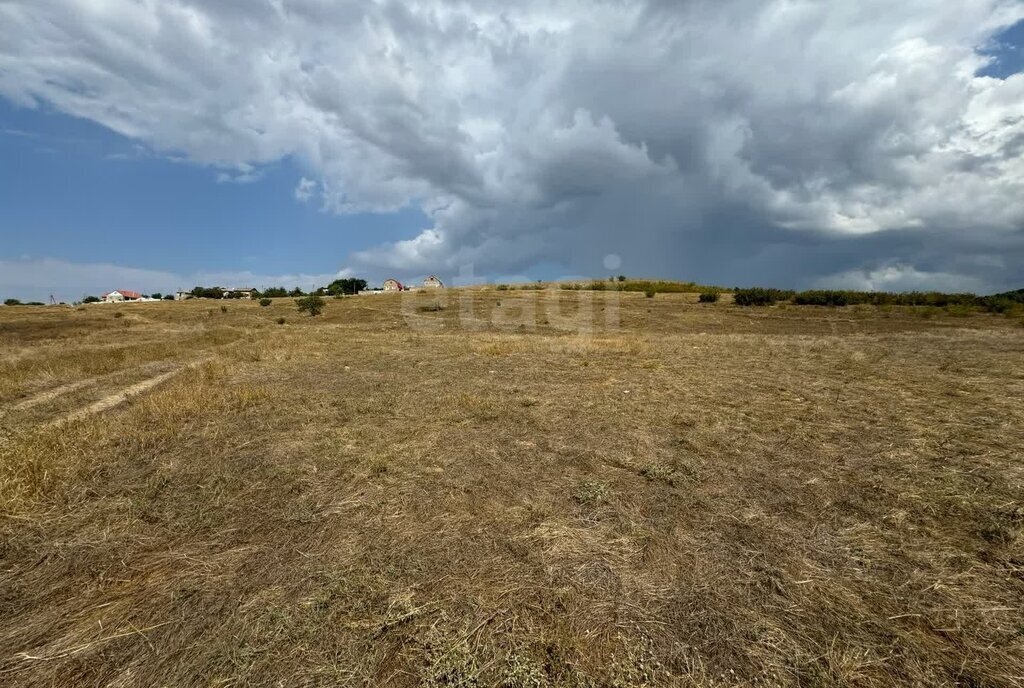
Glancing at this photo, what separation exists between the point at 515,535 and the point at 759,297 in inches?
1415

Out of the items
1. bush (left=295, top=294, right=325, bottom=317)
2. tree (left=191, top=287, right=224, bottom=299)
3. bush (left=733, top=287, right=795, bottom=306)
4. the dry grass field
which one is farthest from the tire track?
tree (left=191, top=287, right=224, bottom=299)

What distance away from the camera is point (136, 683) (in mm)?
2793

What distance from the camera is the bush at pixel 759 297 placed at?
34.2m

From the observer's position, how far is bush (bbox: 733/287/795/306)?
34.2m

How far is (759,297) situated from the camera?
3425 centimetres

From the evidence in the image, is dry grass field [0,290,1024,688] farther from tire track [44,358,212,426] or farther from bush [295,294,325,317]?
Result: bush [295,294,325,317]

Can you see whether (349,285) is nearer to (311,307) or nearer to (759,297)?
(311,307)

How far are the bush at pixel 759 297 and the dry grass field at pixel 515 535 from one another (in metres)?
24.8

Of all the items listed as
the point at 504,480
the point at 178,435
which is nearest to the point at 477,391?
the point at 504,480

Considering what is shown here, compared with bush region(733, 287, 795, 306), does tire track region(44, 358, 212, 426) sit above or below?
below

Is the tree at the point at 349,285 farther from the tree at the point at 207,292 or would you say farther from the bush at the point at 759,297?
the bush at the point at 759,297

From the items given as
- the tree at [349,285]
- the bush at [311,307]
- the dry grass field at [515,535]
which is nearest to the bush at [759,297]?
the dry grass field at [515,535]

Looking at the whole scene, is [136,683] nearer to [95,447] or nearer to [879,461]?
[95,447]

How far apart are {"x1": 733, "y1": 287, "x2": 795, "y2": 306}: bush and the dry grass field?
2475cm
